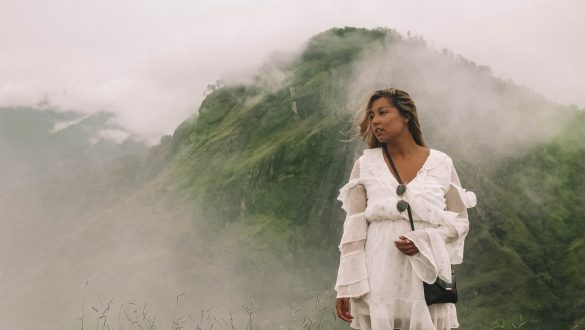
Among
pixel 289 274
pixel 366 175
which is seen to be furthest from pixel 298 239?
pixel 366 175

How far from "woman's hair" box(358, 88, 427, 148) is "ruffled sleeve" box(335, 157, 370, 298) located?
1.47ft

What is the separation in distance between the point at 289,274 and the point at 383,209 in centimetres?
18004

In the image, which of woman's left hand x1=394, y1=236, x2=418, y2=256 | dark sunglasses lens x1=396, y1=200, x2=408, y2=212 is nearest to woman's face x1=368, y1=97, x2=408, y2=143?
dark sunglasses lens x1=396, y1=200, x2=408, y2=212

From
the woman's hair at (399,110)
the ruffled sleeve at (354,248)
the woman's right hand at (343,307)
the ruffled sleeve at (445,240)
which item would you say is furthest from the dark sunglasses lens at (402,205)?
the woman's right hand at (343,307)

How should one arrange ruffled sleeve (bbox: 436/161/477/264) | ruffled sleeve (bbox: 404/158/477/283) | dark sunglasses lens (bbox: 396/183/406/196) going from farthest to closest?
ruffled sleeve (bbox: 436/161/477/264) → dark sunglasses lens (bbox: 396/183/406/196) → ruffled sleeve (bbox: 404/158/477/283)

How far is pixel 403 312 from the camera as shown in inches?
185

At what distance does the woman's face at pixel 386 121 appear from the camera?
16.8 feet

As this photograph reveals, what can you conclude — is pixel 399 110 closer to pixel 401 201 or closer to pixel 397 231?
pixel 401 201

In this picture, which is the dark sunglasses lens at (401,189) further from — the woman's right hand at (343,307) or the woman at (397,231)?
the woman's right hand at (343,307)

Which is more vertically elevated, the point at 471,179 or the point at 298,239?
the point at 471,179

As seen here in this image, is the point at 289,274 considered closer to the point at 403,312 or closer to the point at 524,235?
the point at 524,235

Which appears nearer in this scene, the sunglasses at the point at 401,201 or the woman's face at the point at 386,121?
the sunglasses at the point at 401,201

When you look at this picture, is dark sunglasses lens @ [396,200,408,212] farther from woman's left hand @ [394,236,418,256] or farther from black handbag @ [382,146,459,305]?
black handbag @ [382,146,459,305]

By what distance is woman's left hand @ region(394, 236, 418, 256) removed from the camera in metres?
4.64
